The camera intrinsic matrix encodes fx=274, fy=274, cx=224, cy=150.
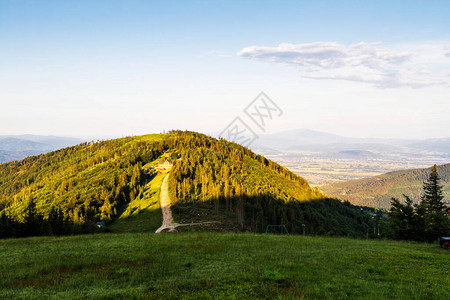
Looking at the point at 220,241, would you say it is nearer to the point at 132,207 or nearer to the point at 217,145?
the point at 132,207

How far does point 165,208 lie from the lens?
87250mm

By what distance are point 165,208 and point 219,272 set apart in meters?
72.2

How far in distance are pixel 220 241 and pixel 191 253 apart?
6.69 metres

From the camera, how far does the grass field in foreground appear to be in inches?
584

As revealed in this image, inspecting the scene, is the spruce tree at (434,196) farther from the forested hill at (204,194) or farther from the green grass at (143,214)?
the green grass at (143,214)

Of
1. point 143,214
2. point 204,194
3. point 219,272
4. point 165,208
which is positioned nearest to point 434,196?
point 204,194

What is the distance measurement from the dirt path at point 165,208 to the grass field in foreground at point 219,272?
146 ft

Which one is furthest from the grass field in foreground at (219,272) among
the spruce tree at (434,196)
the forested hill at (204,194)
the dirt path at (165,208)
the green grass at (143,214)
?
the spruce tree at (434,196)

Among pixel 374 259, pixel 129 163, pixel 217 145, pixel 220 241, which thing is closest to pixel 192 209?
pixel 220 241

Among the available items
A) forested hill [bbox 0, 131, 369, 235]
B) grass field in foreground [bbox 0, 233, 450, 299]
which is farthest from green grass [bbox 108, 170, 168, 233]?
grass field in foreground [bbox 0, 233, 450, 299]

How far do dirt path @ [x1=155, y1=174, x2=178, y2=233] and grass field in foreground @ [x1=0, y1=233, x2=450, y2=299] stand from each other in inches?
1746

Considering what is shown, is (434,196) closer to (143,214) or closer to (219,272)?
(219,272)

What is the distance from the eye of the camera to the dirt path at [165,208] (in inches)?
2797

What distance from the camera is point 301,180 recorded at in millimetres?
186750
